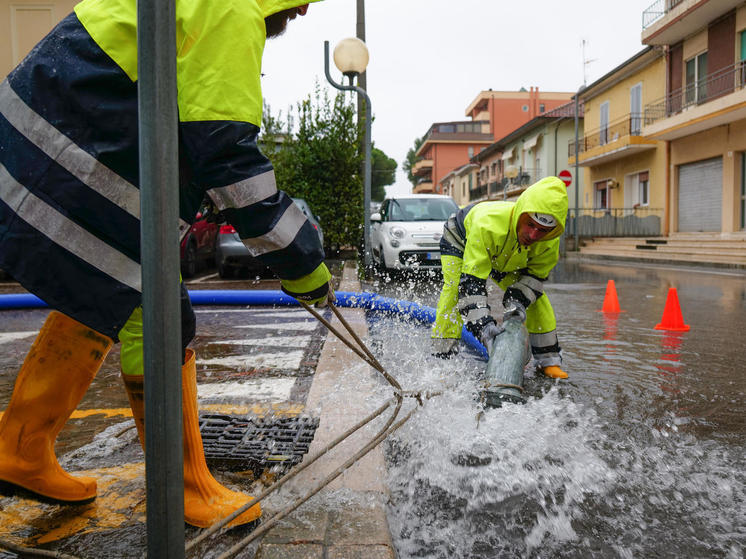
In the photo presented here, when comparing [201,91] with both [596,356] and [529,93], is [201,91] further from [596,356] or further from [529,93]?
[529,93]

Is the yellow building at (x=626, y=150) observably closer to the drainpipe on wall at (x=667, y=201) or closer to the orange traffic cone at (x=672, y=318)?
the drainpipe on wall at (x=667, y=201)

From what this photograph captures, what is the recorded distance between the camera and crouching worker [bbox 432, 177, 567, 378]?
3764 millimetres

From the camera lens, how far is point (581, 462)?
8.58ft

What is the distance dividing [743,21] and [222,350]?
68.2 feet

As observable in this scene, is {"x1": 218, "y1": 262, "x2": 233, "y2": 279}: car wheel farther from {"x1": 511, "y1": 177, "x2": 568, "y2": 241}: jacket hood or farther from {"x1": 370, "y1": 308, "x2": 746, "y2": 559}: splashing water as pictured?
{"x1": 370, "y1": 308, "x2": 746, "y2": 559}: splashing water

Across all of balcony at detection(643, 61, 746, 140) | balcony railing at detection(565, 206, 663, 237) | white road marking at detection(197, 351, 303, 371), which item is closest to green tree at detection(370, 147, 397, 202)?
balcony railing at detection(565, 206, 663, 237)

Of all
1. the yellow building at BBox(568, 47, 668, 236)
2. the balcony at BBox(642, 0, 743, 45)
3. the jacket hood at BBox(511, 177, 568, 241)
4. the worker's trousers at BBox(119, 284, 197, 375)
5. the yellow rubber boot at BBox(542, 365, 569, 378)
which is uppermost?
the balcony at BBox(642, 0, 743, 45)

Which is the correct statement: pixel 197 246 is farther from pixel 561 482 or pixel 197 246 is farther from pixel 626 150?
pixel 626 150

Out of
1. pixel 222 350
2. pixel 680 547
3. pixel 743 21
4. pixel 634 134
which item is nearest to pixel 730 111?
pixel 743 21

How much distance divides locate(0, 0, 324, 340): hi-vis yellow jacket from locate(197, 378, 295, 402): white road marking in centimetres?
171

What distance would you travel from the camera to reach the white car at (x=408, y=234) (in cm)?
1086

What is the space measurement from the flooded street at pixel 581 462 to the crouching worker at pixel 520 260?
31cm

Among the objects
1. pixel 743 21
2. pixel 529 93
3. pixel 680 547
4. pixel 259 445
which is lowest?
pixel 680 547

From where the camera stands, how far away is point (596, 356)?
4734 millimetres
